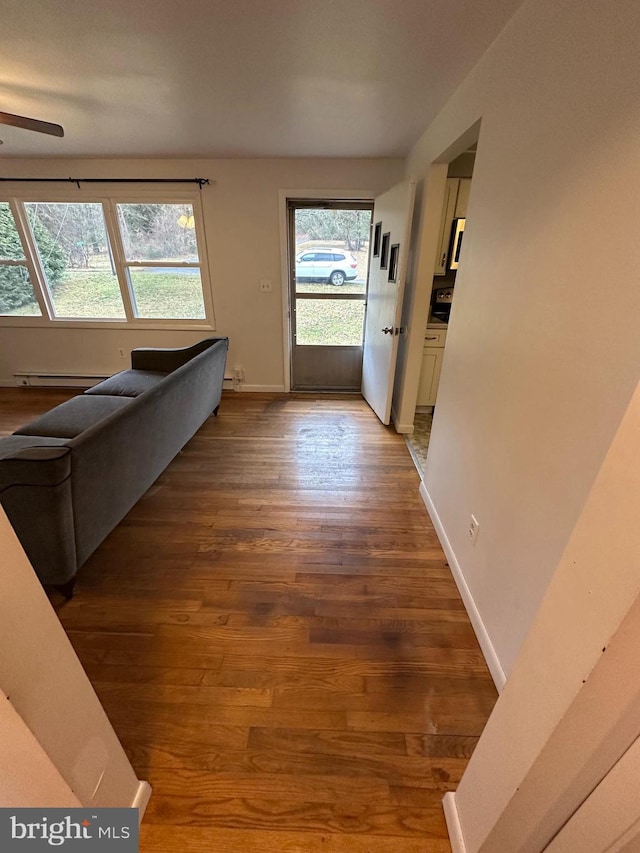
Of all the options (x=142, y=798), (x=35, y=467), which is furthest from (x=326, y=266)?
(x=142, y=798)

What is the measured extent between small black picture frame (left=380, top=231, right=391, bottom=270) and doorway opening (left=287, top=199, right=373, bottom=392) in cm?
61

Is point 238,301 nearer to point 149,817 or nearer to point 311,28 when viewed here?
point 311,28

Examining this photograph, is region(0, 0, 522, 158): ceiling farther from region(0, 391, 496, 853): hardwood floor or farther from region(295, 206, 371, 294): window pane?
region(0, 391, 496, 853): hardwood floor

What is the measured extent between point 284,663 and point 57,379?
14.3ft

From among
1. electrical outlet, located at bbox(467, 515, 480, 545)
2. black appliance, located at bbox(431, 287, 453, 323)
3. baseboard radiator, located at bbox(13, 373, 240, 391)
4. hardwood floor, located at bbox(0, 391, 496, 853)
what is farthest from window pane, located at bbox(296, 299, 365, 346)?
electrical outlet, located at bbox(467, 515, 480, 545)

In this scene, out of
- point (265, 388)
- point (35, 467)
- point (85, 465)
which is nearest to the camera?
point (35, 467)

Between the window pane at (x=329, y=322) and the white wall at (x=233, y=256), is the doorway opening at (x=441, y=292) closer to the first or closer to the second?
the white wall at (x=233, y=256)

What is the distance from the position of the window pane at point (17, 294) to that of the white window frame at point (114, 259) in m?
0.07

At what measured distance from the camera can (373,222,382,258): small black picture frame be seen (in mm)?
3207

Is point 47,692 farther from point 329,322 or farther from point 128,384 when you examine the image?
point 329,322

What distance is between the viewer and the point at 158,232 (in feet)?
11.8

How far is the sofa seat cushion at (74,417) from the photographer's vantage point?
217 cm

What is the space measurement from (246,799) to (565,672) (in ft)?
3.42

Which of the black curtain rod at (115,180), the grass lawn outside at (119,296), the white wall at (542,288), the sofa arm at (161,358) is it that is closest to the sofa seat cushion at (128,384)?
the sofa arm at (161,358)
